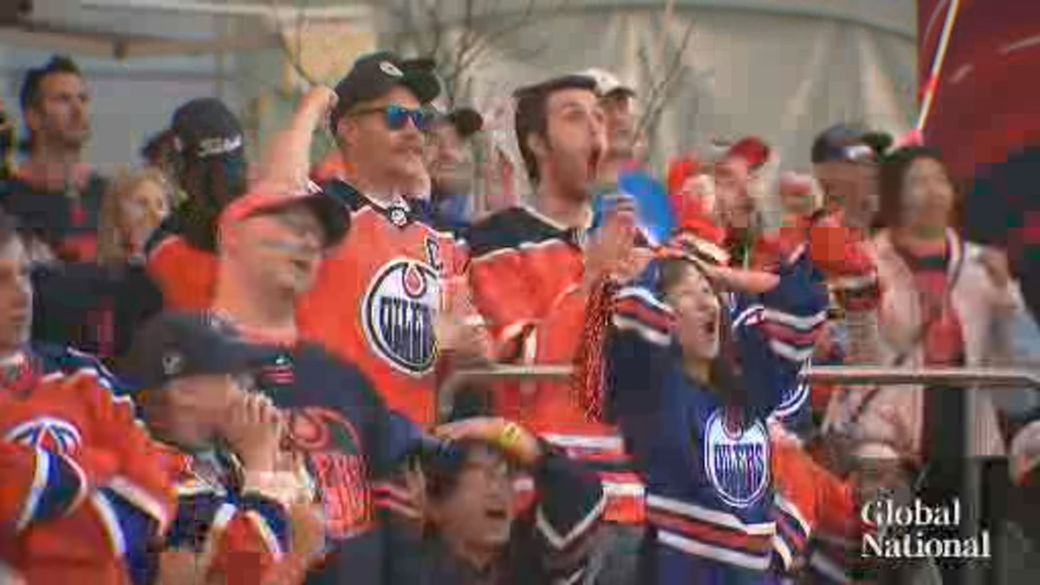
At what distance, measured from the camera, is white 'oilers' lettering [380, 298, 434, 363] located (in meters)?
4.74

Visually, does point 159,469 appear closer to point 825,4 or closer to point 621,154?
point 621,154

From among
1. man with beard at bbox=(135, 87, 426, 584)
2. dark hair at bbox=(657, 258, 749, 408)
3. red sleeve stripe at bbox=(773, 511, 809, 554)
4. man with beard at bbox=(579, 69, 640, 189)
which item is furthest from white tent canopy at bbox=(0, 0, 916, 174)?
red sleeve stripe at bbox=(773, 511, 809, 554)

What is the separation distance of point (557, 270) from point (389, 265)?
574 millimetres

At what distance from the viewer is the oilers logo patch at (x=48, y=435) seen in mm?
4156

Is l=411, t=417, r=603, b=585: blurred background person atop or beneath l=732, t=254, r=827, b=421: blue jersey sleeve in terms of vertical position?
beneath

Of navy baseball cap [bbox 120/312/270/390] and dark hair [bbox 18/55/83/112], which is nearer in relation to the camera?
navy baseball cap [bbox 120/312/270/390]

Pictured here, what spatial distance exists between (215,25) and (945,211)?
212 cm

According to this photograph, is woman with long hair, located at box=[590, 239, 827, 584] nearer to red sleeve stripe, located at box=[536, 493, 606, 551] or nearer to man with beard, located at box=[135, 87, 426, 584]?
red sleeve stripe, located at box=[536, 493, 606, 551]

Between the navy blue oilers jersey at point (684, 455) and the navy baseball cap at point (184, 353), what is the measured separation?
876 mm

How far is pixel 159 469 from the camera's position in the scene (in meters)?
4.23

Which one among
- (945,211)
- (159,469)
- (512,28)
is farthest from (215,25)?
(945,211)

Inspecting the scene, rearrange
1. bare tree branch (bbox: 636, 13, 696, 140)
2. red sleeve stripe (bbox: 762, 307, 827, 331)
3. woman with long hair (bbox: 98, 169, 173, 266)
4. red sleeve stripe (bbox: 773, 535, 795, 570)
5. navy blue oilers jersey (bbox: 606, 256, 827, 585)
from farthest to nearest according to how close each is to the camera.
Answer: bare tree branch (bbox: 636, 13, 696, 140) < red sleeve stripe (bbox: 762, 307, 827, 331) < red sleeve stripe (bbox: 773, 535, 795, 570) < navy blue oilers jersey (bbox: 606, 256, 827, 585) < woman with long hair (bbox: 98, 169, 173, 266)

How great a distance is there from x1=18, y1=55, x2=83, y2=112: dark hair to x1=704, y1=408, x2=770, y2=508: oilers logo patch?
1.43 m

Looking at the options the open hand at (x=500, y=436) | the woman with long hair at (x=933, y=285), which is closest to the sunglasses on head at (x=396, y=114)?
the open hand at (x=500, y=436)
